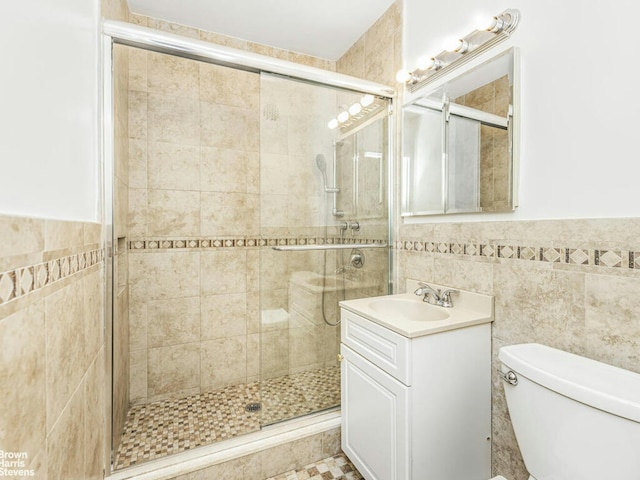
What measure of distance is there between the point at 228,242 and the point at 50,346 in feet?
5.12

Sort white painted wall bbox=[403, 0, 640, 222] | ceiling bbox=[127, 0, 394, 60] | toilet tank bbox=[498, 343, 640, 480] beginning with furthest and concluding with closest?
ceiling bbox=[127, 0, 394, 60], white painted wall bbox=[403, 0, 640, 222], toilet tank bbox=[498, 343, 640, 480]

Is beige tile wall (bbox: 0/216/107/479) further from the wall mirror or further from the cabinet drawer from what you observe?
the wall mirror

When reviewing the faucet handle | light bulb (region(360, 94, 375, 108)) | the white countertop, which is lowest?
the white countertop

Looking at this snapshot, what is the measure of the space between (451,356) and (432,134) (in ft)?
3.77

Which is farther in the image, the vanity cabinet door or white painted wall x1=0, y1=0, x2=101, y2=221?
the vanity cabinet door

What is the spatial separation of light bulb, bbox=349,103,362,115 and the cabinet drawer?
1.19m

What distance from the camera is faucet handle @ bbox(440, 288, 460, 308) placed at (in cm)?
148

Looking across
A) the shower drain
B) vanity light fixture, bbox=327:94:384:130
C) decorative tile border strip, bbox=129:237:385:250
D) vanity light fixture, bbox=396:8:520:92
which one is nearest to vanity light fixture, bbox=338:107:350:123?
vanity light fixture, bbox=327:94:384:130

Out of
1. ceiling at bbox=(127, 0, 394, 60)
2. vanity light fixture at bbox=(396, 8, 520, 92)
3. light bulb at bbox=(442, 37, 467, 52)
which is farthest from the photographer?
ceiling at bbox=(127, 0, 394, 60)

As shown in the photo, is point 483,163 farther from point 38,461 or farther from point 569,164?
point 38,461

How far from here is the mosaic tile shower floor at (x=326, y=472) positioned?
1.48 m

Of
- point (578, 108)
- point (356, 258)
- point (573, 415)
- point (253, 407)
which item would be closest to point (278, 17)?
point (356, 258)

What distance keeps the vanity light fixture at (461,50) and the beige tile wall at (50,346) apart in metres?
1.73

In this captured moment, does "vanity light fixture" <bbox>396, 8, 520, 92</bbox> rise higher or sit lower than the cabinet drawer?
higher
